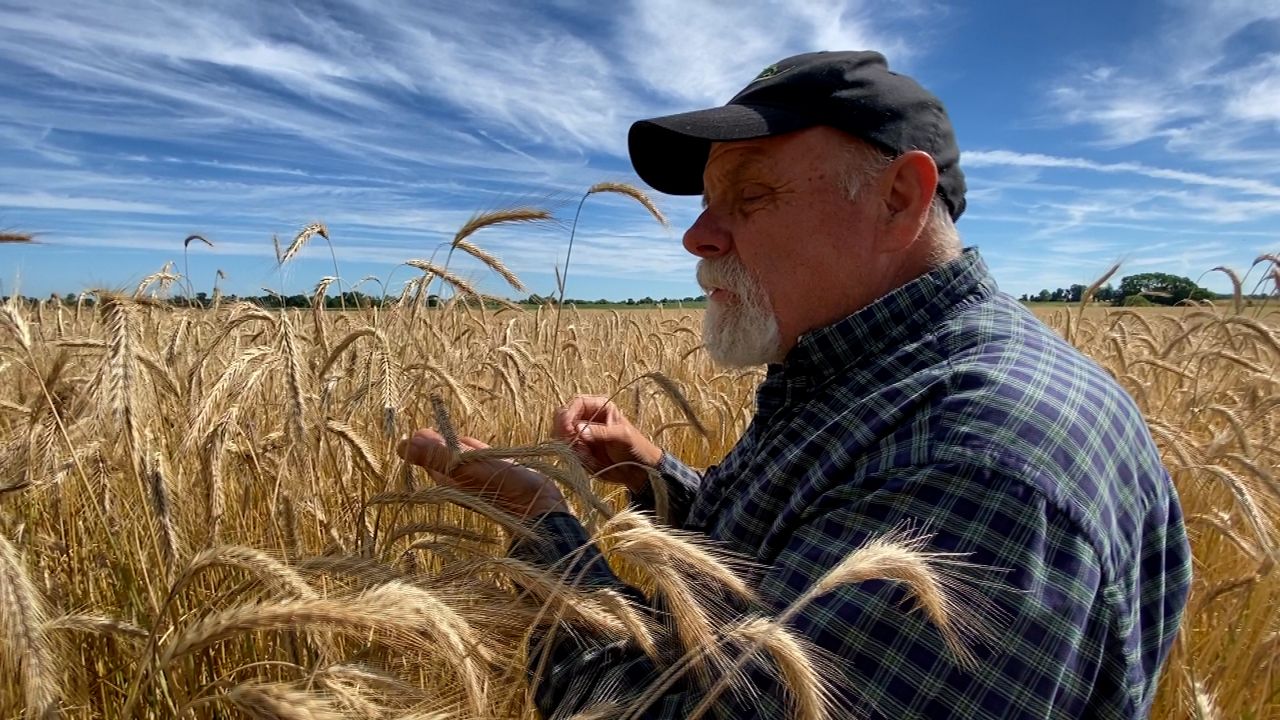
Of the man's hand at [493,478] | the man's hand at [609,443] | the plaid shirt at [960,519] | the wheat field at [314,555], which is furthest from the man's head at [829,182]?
the man's hand at [609,443]

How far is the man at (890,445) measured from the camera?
100 cm

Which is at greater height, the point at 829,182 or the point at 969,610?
the point at 829,182

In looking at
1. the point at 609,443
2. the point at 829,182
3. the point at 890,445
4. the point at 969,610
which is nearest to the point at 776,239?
the point at 829,182

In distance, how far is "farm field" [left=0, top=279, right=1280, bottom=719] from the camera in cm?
104

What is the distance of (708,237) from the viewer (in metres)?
1.76

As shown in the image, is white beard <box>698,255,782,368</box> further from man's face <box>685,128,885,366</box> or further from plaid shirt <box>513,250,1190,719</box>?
plaid shirt <box>513,250,1190,719</box>

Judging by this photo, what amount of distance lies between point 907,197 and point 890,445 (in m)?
0.58

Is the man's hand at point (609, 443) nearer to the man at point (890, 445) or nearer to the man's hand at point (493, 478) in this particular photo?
the man at point (890, 445)

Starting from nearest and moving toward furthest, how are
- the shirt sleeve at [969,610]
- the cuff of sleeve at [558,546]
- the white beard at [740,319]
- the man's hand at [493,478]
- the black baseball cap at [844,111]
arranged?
the shirt sleeve at [969,610] < the cuff of sleeve at [558,546] < the black baseball cap at [844,111] < the man's hand at [493,478] < the white beard at [740,319]

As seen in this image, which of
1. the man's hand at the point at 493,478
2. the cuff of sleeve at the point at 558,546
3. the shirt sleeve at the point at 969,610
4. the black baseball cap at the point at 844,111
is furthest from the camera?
the man's hand at the point at 493,478

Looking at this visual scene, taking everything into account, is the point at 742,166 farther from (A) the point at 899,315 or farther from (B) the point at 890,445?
(B) the point at 890,445

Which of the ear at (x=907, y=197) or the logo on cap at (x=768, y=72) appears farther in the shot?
the logo on cap at (x=768, y=72)

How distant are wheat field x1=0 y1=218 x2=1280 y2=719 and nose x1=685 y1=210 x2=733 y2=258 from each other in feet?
1.21

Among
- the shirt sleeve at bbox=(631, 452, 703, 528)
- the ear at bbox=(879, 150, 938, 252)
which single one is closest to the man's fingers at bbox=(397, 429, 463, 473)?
the shirt sleeve at bbox=(631, 452, 703, 528)
